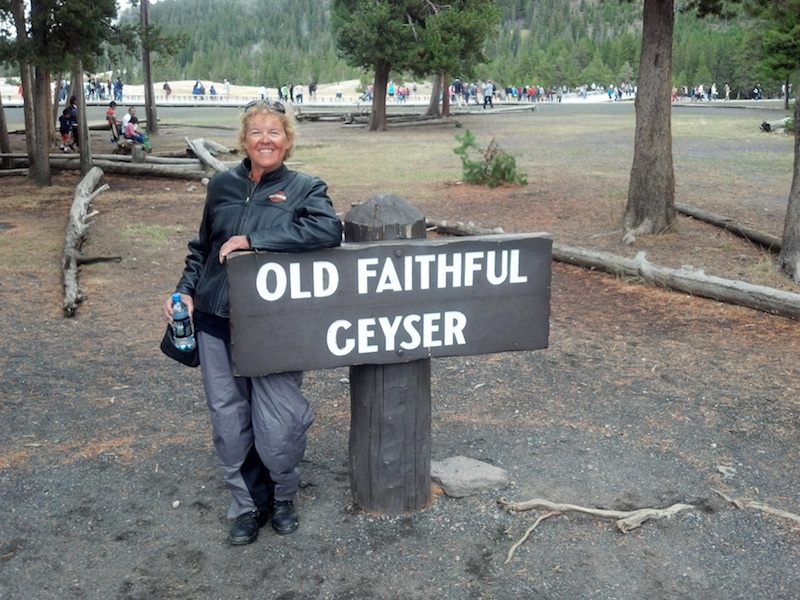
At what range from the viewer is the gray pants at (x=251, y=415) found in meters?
3.41

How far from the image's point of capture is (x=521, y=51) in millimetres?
123938

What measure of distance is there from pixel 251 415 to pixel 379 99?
2809 centimetres

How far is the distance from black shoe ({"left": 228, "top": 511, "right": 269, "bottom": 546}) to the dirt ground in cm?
5

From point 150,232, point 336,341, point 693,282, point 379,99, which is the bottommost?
point 150,232

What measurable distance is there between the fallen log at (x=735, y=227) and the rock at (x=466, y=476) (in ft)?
19.3

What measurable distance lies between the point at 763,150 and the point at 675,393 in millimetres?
17799

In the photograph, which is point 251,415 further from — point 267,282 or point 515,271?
point 515,271

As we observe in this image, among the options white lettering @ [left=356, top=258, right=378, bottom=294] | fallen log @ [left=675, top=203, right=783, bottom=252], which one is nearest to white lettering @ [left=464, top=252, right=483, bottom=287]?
white lettering @ [left=356, top=258, right=378, bottom=294]

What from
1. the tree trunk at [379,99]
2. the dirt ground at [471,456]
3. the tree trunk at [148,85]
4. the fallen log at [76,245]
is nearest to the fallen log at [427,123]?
the tree trunk at [379,99]

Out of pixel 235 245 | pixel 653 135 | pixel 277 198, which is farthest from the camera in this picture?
pixel 653 135

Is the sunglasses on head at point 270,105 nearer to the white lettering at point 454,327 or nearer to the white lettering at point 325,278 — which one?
the white lettering at point 325,278

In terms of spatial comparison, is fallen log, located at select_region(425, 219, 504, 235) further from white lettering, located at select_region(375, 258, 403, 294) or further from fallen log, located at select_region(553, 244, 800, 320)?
white lettering, located at select_region(375, 258, 403, 294)

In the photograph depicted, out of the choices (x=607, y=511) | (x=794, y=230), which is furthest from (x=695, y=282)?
(x=607, y=511)

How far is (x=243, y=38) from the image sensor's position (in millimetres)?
171250
